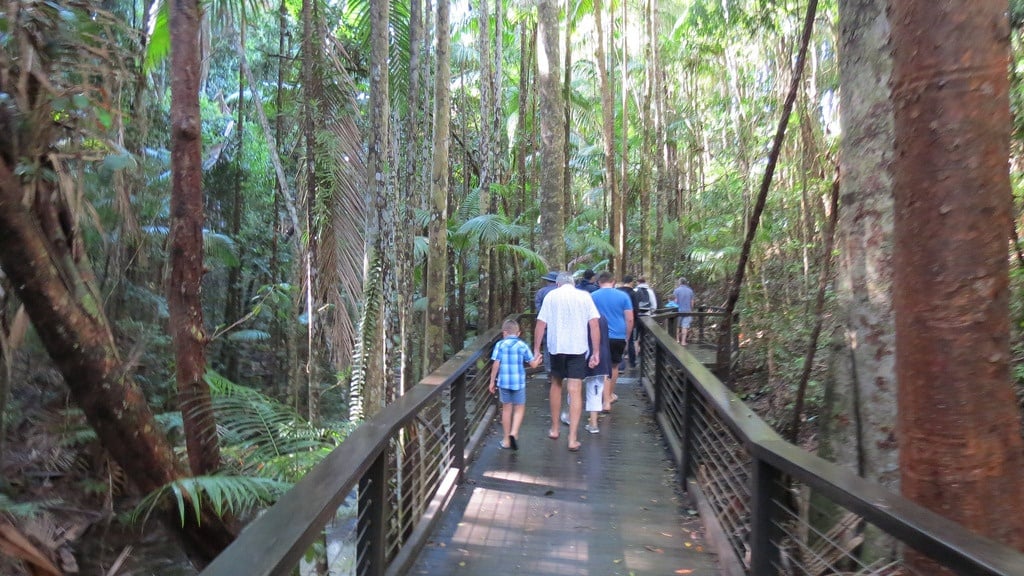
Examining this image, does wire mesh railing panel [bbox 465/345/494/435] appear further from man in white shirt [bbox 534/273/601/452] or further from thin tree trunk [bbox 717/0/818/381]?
thin tree trunk [bbox 717/0/818/381]

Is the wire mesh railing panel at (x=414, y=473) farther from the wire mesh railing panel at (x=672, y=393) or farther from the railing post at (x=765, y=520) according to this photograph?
the wire mesh railing panel at (x=672, y=393)

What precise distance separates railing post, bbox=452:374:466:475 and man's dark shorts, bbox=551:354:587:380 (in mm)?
1126

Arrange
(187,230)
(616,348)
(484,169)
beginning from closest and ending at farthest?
(187,230), (616,348), (484,169)

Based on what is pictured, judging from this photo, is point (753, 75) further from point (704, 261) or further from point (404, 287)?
point (404, 287)

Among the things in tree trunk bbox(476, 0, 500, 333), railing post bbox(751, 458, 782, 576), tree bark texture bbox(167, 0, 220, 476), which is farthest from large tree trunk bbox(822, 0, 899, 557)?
tree trunk bbox(476, 0, 500, 333)

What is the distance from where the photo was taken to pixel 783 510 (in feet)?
10.9

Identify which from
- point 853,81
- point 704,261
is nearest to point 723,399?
point 853,81

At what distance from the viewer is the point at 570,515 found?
16.5 ft

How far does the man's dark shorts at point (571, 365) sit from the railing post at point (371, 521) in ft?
11.0

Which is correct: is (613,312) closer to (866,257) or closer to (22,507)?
(866,257)

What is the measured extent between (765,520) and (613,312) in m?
4.75

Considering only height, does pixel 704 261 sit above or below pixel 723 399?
above

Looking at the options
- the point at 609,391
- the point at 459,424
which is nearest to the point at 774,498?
the point at 459,424

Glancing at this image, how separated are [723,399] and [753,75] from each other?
1762 cm
